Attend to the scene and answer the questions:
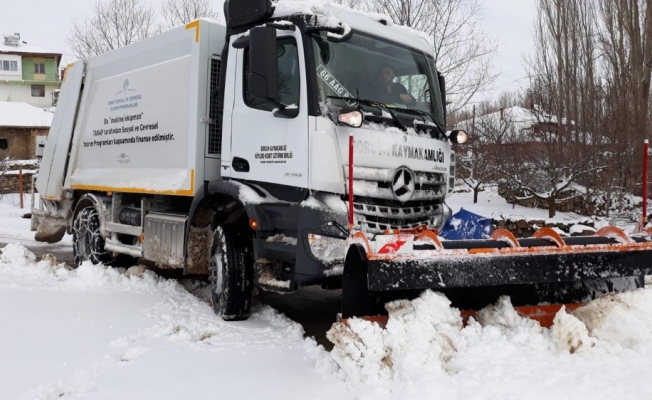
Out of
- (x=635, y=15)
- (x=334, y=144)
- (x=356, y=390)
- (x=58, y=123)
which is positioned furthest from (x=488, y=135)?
(x=356, y=390)

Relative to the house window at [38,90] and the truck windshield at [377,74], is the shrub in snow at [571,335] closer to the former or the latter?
the truck windshield at [377,74]

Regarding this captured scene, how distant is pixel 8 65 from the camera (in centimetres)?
5191

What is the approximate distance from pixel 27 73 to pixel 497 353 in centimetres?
5727

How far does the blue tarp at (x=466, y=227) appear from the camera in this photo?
5.53 metres

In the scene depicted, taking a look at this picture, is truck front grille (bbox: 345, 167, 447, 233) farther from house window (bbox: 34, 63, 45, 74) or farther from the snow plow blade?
house window (bbox: 34, 63, 45, 74)

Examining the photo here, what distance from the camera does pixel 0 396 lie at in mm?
3666

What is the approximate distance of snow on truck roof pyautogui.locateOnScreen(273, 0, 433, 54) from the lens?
16.8ft

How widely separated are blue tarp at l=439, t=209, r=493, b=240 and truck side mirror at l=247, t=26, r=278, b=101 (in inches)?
81.6

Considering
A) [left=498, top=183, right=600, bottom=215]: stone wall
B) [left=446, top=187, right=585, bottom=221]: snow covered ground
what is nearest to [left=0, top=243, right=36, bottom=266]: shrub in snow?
[left=446, top=187, right=585, bottom=221]: snow covered ground

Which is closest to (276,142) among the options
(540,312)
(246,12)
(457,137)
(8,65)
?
(246,12)

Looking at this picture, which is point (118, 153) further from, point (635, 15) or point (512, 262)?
point (635, 15)

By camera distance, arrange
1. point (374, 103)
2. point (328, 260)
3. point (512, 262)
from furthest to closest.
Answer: point (374, 103) < point (328, 260) < point (512, 262)

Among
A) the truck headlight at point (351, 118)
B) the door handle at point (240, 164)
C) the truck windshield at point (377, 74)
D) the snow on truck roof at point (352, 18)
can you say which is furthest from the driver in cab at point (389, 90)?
the door handle at point (240, 164)

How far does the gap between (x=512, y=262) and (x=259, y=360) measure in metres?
2.00
